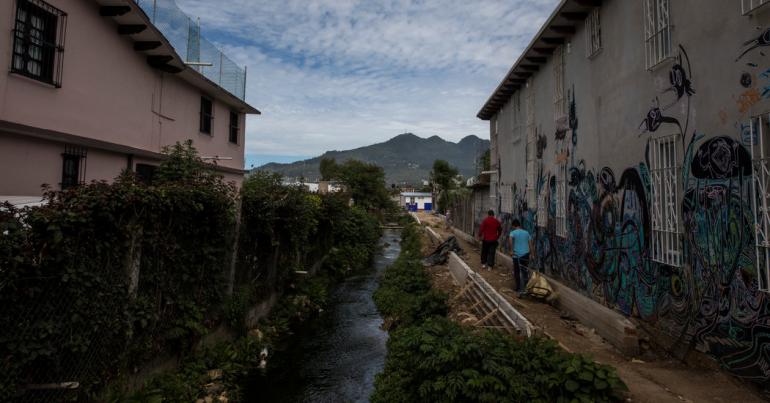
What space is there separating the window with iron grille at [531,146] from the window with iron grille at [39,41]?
1195 cm

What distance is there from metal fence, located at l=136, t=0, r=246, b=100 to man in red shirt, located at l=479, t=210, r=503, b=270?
34.8ft

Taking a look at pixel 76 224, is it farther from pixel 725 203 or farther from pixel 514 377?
pixel 725 203

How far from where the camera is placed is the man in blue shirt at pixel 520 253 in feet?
31.0

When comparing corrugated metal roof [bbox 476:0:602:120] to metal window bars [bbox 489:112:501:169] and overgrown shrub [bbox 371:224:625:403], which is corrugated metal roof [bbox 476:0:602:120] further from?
overgrown shrub [bbox 371:224:625:403]

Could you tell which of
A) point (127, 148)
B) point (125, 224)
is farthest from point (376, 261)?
point (125, 224)

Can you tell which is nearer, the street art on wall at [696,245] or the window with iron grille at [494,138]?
the street art on wall at [696,245]

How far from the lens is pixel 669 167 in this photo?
5879mm

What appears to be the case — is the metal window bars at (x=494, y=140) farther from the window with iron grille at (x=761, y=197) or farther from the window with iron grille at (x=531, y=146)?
the window with iron grille at (x=761, y=197)

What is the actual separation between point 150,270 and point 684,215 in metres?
7.30

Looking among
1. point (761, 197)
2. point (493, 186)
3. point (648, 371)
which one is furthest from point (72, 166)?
point (493, 186)

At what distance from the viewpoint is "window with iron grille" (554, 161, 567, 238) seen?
388 inches

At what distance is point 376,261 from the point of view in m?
21.4

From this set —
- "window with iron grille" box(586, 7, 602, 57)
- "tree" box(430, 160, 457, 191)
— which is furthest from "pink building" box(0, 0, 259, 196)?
"tree" box(430, 160, 457, 191)

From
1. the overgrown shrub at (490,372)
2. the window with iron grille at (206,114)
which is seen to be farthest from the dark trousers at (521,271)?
the window with iron grille at (206,114)
